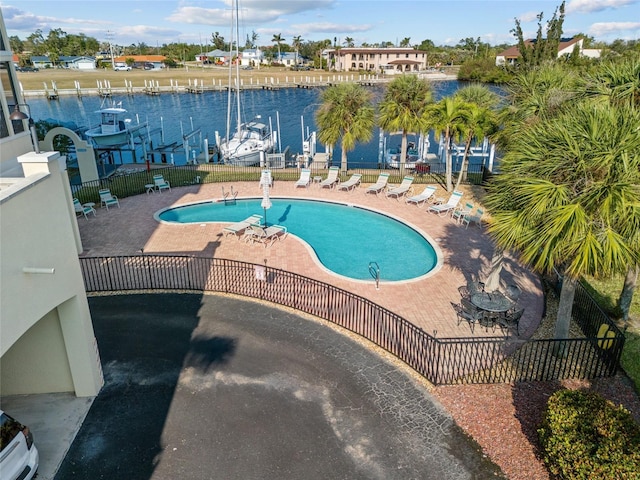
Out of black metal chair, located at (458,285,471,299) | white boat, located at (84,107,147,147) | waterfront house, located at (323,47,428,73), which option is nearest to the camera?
black metal chair, located at (458,285,471,299)

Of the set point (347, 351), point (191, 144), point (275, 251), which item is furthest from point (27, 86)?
point (347, 351)

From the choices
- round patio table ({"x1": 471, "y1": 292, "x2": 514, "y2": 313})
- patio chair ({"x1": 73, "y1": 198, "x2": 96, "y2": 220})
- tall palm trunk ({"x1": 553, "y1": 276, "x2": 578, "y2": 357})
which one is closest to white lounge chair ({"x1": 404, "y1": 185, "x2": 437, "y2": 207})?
round patio table ({"x1": 471, "y1": 292, "x2": 514, "y2": 313})

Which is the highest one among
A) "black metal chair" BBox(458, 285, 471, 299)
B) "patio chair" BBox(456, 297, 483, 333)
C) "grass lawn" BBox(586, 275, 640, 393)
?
"patio chair" BBox(456, 297, 483, 333)

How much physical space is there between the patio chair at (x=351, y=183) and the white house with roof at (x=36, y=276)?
17011mm

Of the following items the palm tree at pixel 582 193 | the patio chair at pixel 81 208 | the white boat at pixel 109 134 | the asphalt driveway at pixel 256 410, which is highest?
the palm tree at pixel 582 193

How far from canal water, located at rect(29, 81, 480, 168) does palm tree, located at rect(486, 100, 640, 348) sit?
31.5 metres

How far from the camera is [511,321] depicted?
12.4m

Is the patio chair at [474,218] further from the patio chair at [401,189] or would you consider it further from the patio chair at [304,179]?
the patio chair at [304,179]

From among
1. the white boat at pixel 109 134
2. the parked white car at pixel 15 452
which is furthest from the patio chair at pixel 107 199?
the parked white car at pixel 15 452

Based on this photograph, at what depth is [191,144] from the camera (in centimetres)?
4825

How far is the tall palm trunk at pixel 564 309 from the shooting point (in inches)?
433

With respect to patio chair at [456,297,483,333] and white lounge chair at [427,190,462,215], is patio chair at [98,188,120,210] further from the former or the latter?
patio chair at [456,297,483,333]

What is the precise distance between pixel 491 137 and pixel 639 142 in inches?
566

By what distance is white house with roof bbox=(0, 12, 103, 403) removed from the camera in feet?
22.5
